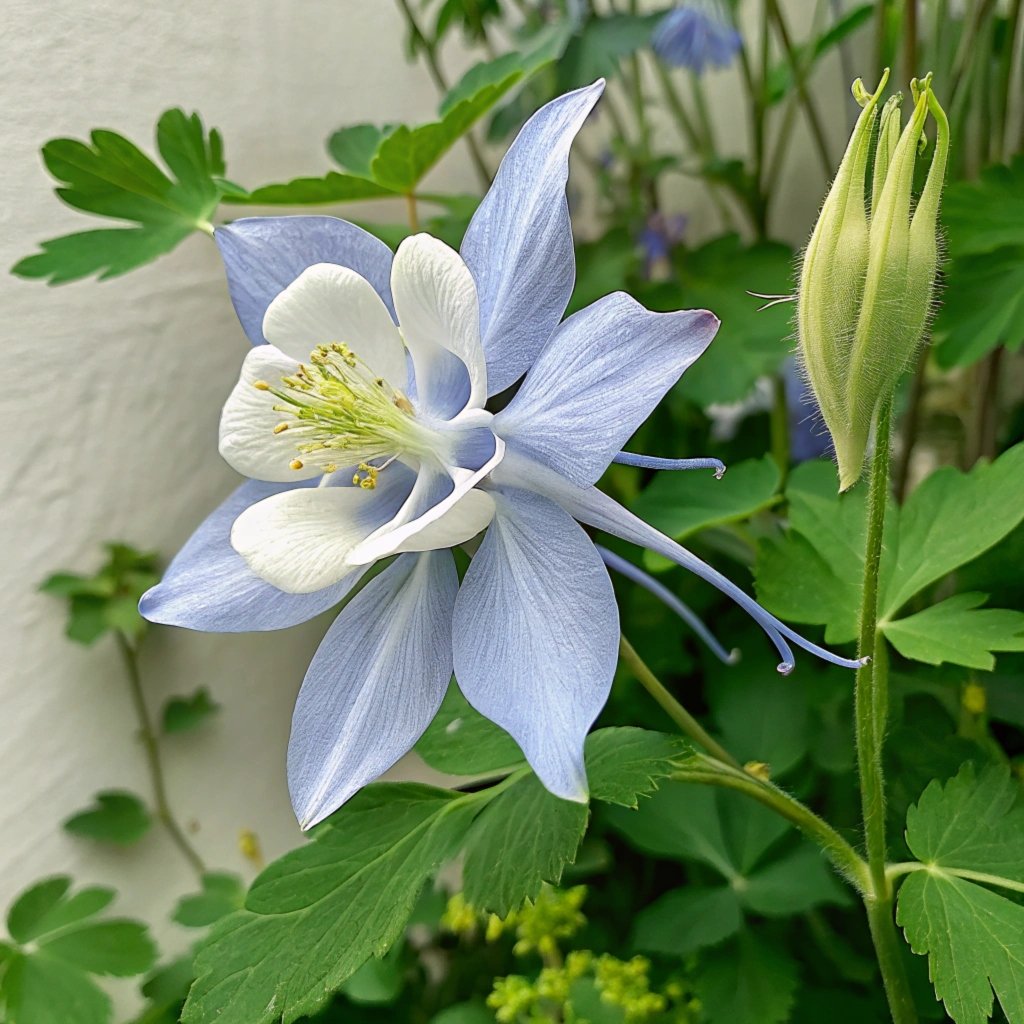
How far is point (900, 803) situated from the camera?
53cm

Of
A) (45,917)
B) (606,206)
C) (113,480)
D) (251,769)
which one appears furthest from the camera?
(606,206)

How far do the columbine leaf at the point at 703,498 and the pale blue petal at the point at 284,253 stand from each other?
26 cm

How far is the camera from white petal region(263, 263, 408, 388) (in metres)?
0.37

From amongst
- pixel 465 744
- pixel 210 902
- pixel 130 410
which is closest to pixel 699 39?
pixel 130 410

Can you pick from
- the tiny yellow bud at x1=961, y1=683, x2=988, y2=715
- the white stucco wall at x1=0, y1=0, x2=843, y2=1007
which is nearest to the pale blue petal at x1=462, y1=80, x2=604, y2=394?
the tiny yellow bud at x1=961, y1=683, x2=988, y2=715

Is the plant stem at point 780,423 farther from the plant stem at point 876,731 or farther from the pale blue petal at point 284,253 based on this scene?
the pale blue petal at point 284,253

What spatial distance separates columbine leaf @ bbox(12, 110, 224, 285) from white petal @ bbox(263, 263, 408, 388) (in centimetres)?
20

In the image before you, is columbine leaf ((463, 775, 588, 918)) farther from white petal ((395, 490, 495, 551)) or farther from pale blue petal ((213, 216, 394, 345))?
pale blue petal ((213, 216, 394, 345))

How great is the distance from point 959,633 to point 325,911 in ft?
1.07

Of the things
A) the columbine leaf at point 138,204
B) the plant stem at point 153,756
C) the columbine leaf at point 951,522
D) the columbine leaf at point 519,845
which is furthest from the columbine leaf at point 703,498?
the plant stem at point 153,756

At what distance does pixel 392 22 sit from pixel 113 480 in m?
0.53

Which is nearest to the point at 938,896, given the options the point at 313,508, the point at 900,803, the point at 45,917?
the point at 900,803

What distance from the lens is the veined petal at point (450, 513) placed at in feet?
1.08

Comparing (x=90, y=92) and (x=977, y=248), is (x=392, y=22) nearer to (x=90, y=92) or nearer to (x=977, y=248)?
(x=90, y=92)
